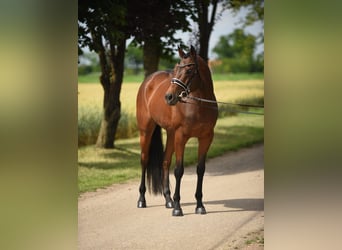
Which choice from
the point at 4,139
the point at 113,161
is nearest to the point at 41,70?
the point at 4,139

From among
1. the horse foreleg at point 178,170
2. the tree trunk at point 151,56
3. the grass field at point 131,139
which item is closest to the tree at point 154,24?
the tree trunk at point 151,56

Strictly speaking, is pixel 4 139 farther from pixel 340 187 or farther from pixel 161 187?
pixel 340 187

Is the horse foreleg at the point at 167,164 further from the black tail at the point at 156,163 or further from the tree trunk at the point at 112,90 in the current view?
the tree trunk at the point at 112,90

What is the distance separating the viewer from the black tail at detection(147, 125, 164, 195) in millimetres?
5004

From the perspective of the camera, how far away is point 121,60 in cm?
503

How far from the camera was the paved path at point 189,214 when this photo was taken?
4.74m

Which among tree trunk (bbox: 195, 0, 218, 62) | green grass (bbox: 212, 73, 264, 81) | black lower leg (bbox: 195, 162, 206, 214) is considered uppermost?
tree trunk (bbox: 195, 0, 218, 62)

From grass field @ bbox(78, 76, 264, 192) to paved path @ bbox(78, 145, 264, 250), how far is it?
79 mm

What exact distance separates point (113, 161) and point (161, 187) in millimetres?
436

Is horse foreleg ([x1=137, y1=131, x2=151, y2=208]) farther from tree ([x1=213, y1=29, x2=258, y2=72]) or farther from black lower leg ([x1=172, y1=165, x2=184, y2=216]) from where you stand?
tree ([x1=213, y1=29, x2=258, y2=72])

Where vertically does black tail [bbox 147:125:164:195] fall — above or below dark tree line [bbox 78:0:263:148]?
below

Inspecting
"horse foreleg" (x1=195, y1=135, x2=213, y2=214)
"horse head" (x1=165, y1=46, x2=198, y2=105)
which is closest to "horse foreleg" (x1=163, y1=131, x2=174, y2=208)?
"horse foreleg" (x1=195, y1=135, x2=213, y2=214)

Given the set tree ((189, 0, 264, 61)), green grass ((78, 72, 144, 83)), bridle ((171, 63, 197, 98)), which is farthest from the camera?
green grass ((78, 72, 144, 83))

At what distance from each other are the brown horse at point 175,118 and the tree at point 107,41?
0.21m
